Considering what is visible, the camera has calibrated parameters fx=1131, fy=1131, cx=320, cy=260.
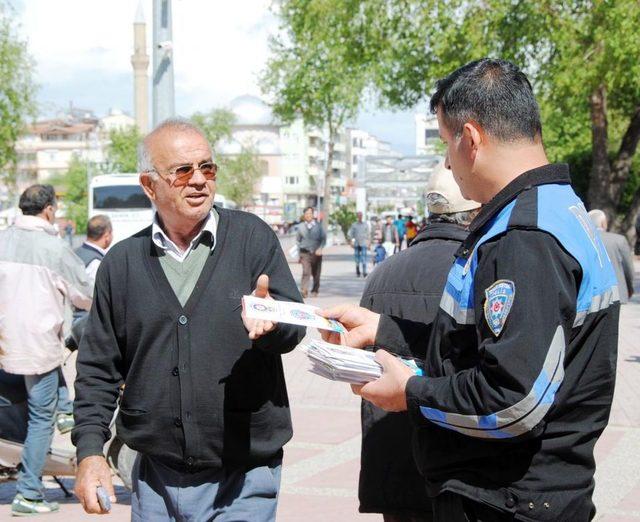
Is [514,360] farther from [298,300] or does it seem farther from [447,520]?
[298,300]

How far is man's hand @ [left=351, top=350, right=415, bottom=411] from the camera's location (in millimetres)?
2723

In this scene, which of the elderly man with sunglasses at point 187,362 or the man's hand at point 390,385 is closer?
the man's hand at point 390,385

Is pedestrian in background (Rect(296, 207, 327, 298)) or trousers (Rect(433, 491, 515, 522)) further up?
trousers (Rect(433, 491, 515, 522))

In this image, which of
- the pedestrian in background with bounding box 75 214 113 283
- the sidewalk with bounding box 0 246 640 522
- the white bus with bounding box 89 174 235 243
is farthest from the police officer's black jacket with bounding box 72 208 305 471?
the white bus with bounding box 89 174 235 243

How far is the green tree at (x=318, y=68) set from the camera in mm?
23219

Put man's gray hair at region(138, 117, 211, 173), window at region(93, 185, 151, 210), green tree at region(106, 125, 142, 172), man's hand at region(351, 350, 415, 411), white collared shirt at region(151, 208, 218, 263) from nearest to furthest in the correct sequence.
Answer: man's hand at region(351, 350, 415, 411) < white collared shirt at region(151, 208, 218, 263) < man's gray hair at region(138, 117, 211, 173) < window at region(93, 185, 151, 210) < green tree at region(106, 125, 142, 172)

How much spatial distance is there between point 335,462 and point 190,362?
4.59m

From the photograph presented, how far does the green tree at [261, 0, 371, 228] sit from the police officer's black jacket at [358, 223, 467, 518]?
1968 cm

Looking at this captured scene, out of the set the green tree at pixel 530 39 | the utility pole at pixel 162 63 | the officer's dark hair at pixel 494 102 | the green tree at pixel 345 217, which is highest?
the green tree at pixel 530 39

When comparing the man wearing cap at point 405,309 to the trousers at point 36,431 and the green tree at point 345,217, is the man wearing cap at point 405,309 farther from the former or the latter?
the green tree at point 345,217

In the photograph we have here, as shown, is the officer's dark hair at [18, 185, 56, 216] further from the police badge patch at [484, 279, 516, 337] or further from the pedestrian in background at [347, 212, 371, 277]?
the pedestrian in background at [347, 212, 371, 277]

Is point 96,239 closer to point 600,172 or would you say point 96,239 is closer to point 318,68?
point 600,172

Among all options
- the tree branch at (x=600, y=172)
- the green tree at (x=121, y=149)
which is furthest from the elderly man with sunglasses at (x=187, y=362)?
the green tree at (x=121, y=149)

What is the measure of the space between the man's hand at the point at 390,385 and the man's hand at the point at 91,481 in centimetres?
106
